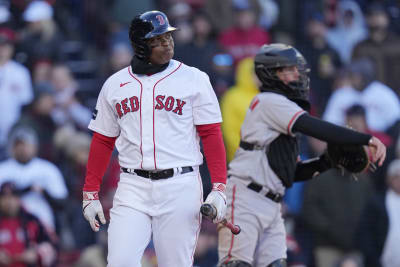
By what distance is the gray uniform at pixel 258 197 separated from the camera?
517cm

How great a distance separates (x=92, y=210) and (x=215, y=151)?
0.74 meters

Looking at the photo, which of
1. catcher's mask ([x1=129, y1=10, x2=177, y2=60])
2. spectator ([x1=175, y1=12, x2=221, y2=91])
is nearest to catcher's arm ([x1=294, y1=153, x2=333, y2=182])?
catcher's mask ([x1=129, y1=10, x2=177, y2=60])

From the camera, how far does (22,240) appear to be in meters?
7.41

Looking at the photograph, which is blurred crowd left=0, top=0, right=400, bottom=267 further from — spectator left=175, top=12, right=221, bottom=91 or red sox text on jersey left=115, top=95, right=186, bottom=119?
red sox text on jersey left=115, top=95, right=186, bottom=119

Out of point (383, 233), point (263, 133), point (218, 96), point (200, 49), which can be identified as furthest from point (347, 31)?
point (263, 133)

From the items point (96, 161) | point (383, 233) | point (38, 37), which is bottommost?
point (383, 233)

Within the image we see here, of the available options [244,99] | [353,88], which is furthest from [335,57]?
[244,99]

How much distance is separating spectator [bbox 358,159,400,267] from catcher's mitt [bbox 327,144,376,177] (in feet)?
7.37

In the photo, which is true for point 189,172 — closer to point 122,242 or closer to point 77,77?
point 122,242

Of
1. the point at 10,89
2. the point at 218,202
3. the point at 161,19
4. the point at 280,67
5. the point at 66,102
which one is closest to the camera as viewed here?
the point at 218,202

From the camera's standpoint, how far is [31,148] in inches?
310

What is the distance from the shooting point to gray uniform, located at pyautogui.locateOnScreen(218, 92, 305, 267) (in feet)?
17.0

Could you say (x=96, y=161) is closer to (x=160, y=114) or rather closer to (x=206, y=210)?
(x=160, y=114)

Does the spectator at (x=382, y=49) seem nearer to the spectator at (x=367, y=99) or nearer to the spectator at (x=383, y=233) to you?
the spectator at (x=367, y=99)
